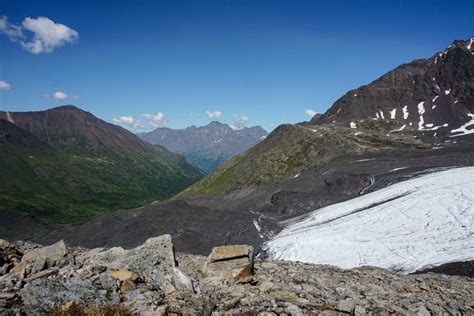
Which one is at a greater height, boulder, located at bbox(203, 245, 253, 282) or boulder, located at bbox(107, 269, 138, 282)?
boulder, located at bbox(107, 269, 138, 282)

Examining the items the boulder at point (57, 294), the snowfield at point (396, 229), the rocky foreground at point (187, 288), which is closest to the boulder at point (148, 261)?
the rocky foreground at point (187, 288)

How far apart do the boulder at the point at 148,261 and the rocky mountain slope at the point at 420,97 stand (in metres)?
148

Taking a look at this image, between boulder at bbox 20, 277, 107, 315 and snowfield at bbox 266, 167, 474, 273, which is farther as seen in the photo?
snowfield at bbox 266, 167, 474, 273

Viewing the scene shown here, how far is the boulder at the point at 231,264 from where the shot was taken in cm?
1370

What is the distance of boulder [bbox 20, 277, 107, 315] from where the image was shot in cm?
961

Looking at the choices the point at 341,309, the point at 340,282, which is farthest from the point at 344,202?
the point at 341,309

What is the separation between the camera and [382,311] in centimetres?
1246

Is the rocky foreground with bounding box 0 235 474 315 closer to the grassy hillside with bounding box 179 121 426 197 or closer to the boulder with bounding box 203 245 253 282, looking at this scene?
the boulder with bounding box 203 245 253 282

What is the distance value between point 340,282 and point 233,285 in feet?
16.3

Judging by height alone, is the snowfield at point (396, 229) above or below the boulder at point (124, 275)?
below

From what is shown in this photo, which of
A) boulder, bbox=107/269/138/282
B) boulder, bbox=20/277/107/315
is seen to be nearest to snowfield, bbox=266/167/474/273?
boulder, bbox=107/269/138/282

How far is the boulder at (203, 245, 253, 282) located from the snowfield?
22.9 m

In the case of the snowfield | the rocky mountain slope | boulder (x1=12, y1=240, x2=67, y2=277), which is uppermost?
the rocky mountain slope

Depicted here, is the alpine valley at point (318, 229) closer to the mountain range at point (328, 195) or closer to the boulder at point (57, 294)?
the boulder at point (57, 294)
